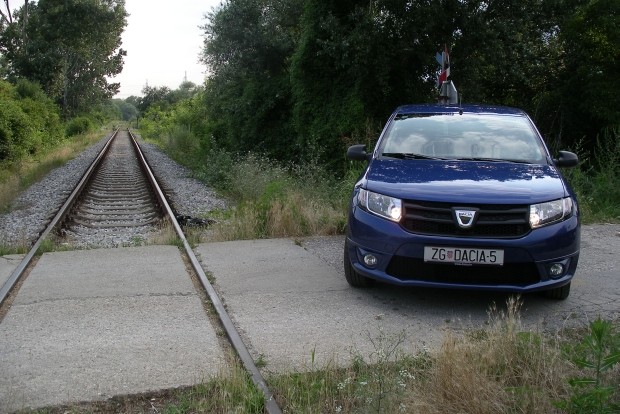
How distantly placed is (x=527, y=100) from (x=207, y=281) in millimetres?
14029

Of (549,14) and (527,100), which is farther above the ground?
(549,14)

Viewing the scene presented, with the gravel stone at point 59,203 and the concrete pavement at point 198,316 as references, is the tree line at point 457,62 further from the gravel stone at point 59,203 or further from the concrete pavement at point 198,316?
the concrete pavement at point 198,316

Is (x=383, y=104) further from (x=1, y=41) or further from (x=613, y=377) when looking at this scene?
(x=1, y=41)

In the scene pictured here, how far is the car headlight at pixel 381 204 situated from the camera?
4961mm

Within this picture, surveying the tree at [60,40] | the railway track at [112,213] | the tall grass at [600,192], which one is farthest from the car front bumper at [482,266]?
the tree at [60,40]

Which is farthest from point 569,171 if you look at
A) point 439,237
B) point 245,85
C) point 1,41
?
point 1,41

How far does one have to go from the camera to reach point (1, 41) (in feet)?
160

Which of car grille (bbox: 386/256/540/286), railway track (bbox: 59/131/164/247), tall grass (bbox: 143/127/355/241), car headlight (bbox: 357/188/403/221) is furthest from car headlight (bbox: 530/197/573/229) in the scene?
railway track (bbox: 59/131/164/247)

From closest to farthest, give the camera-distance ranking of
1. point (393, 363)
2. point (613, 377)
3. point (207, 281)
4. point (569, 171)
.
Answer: point (613, 377)
point (393, 363)
point (207, 281)
point (569, 171)

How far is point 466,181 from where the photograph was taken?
5.09 metres

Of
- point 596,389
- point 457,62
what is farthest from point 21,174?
point 596,389

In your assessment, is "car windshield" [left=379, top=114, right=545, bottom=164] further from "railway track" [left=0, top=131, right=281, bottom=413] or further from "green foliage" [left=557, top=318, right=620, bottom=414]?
"green foliage" [left=557, top=318, right=620, bottom=414]

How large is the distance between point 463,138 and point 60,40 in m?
49.9

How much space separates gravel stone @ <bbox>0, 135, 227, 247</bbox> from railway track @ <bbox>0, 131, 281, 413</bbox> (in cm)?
23
